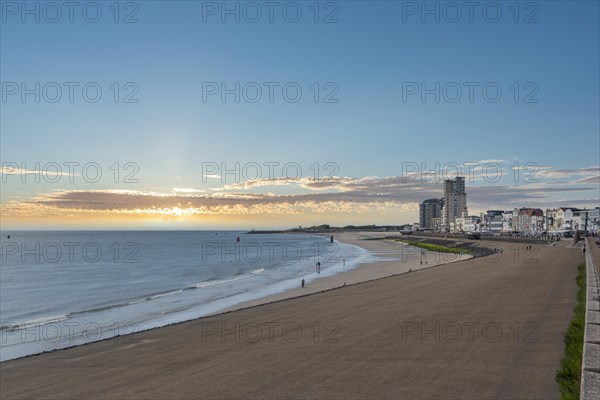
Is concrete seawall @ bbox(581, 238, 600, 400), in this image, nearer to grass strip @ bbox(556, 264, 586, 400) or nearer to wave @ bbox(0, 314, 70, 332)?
grass strip @ bbox(556, 264, 586, 400)

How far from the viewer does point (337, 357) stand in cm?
1441

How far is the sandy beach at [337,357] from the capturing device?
37.9ft

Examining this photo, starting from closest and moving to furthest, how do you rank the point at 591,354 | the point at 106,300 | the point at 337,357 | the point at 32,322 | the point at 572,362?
1. the point at 591,354
2. the point at 572,362
3. the point at 337,357
4. the point at 32,322
5. the point at 106,300

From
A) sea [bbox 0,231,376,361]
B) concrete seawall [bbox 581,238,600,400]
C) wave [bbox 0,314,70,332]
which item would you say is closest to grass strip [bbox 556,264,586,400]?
concrete seawall [bbox 581,238,600,400]

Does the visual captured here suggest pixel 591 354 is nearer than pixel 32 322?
Yes

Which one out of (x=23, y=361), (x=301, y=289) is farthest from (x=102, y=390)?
(x=301, y=289)

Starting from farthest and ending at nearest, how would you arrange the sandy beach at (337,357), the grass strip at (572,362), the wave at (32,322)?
the wave at (32,322) → the sandy beach at (337,357) → the grass strip at (572,362)

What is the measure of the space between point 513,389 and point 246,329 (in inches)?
510

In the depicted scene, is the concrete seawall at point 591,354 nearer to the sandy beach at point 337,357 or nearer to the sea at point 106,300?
the sandy beach at point 337,357

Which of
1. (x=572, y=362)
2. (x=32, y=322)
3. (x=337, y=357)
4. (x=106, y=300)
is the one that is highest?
(x=572, y=362)

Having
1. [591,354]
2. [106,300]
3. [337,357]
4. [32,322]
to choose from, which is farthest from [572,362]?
[106,300]

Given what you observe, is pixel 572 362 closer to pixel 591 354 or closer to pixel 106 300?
pixel 591 354

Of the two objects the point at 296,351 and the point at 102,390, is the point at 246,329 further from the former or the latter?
the point at 102,390

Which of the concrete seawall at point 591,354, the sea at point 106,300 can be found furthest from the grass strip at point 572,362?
the sea at point 106,300
